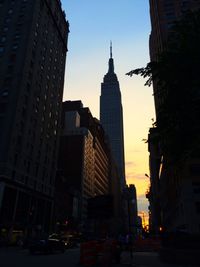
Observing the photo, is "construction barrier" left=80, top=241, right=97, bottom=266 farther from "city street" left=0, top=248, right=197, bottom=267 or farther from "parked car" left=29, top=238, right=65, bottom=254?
"parked car" left=29, top=238, right=65, bottom=254

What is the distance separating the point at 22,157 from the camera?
201 ft

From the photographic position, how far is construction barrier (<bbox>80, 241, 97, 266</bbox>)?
1730 centimetres

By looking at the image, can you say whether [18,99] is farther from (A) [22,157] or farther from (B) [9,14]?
(B) [9,14]

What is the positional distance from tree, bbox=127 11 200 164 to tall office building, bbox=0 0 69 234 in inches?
1728

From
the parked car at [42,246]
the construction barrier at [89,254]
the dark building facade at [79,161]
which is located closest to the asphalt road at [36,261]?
the construction barrier at [89,254]

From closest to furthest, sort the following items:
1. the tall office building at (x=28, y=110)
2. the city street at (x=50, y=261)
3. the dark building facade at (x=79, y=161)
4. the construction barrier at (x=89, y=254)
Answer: the city street at (x=50, y=261) → the construction barrier at (x=89, y=254) → the tall office building at (x=28, y=110) → the dark building facade at (x=79, y=161)

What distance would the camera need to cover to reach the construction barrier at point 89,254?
681 inches

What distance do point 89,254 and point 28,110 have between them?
52.9 m

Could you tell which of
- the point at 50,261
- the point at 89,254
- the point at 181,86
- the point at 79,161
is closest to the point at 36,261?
the point at 50,261

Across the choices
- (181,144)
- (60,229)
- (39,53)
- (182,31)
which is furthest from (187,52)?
(60,229)

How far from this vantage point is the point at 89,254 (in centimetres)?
1758

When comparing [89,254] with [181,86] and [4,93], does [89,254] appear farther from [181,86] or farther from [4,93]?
[4,93]

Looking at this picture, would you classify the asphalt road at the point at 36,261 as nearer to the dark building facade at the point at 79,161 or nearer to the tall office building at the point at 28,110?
the tall office building at the point at 28,110

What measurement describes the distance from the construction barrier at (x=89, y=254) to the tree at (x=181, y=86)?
305 inches
